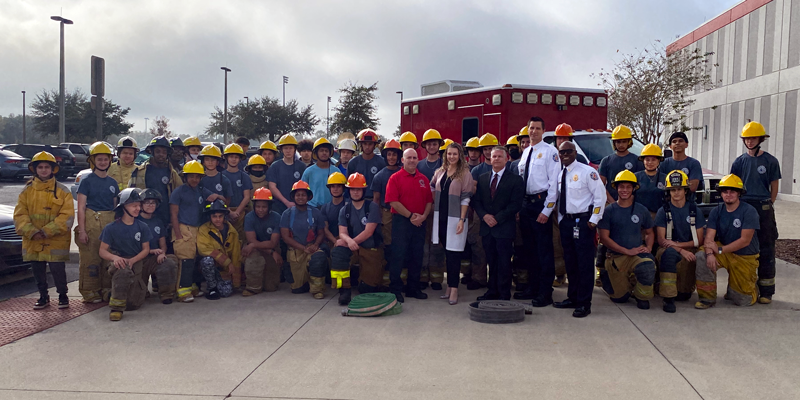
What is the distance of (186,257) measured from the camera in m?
6.93

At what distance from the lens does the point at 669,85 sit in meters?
18.5

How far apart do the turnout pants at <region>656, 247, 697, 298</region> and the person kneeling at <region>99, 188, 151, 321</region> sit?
5.73 meters

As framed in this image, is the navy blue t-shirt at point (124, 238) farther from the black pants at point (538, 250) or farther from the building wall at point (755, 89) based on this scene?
the building wall at point (755, 89)

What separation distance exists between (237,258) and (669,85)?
16.0 meters

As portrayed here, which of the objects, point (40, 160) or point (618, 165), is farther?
point (618, 165)

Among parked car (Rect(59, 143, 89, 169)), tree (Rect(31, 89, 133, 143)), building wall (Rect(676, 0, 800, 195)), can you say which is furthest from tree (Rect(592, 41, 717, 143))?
tree (Rect(31, 89, 133, 143))

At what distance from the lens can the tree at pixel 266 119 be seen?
1943 inches

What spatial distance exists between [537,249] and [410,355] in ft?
8.24

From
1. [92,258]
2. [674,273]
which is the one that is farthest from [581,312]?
[92,258]

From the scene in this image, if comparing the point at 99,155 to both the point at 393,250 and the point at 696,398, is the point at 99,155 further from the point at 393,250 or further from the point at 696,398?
the point at 696,398

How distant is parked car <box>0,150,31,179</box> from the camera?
25.1 meters

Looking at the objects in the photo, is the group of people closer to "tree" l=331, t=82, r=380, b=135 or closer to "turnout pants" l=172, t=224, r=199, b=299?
"turnout pants" l=172, t=224, r=199, b=299

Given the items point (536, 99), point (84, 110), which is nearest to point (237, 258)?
point (536, 99)

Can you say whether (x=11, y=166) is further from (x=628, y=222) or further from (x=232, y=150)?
(x=628, y=222)
